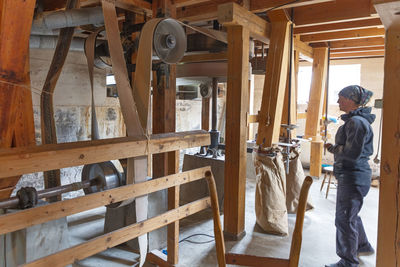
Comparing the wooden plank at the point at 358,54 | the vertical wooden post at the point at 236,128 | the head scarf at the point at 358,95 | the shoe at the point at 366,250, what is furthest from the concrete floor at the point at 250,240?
the wooden plank at the point at 358,54

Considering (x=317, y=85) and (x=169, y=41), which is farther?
(x=317, y=85)

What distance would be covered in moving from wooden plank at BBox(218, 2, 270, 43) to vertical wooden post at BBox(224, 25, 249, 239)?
89mm

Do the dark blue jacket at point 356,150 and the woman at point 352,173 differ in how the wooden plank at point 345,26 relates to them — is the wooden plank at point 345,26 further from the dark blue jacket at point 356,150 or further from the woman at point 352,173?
the dark blue jacket at point 356,150

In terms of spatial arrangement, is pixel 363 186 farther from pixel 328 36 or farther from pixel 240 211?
pixel 328 36

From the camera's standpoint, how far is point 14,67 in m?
1.19

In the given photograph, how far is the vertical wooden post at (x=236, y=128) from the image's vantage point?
2.60 metres

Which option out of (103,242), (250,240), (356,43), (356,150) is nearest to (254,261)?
(103,242)

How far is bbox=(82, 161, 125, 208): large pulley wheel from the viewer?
1.58m

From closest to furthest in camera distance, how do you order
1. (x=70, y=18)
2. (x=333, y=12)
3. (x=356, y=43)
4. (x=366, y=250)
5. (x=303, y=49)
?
(x=70, y=18) → (x=366, y=250) → (x=333, y=12) → (x=303, y=49) → (x=356, y=43)

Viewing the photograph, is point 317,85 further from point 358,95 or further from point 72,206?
point 72,206

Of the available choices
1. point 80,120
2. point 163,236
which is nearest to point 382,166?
point 163,236

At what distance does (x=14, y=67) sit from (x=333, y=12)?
111 inches

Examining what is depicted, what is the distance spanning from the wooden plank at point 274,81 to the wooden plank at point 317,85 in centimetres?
170

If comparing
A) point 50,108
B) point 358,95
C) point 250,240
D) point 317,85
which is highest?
point 317,85
